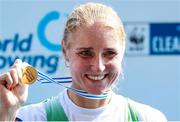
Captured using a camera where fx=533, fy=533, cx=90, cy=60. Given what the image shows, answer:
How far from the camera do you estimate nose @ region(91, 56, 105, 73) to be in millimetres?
1481

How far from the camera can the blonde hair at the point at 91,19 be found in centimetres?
155

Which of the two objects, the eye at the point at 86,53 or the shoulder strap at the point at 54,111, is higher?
the eye at the point at 86,53

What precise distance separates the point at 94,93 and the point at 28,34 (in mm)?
2434

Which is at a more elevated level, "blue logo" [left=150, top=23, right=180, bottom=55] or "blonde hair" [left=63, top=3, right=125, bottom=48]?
"blonde hair" [left=63, top=3, right=125, bottom=48]

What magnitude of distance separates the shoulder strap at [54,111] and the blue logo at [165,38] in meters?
2.37

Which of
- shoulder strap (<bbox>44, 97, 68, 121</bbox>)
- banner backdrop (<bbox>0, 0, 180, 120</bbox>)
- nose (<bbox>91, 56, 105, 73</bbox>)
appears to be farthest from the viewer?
banner backdrop (<bbox>0, 0, 180, 120</bbox>)

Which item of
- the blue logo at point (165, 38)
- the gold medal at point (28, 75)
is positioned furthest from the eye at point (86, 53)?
the blue logo at point (165, 38)

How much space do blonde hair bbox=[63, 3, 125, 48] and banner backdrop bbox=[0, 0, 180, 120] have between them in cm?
223

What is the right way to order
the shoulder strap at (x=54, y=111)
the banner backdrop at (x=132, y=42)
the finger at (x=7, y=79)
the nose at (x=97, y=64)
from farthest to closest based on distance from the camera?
the banner backdrop at (x=132, y=42) < the shoulder strap at (x=54, y=111) < the nose at (x=97, y=64) < the finger at (x=7, y=79)

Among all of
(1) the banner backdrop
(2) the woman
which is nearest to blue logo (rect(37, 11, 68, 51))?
(1) the banner backdrop

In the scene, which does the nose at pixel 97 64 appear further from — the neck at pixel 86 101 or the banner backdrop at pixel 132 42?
the banner backdrop at pixel 132 42

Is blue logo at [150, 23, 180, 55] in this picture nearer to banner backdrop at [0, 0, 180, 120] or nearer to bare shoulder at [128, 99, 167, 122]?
banner backdrop at [0, 0, 180, 120]

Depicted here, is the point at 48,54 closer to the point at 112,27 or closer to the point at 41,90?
the point at 41,90

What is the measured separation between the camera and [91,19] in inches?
60.8
